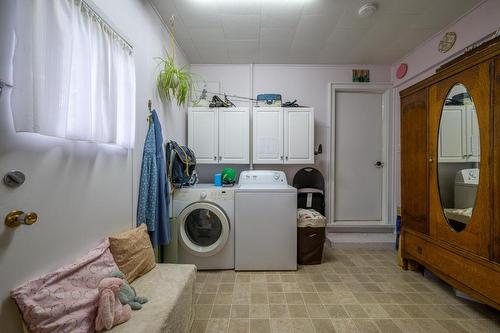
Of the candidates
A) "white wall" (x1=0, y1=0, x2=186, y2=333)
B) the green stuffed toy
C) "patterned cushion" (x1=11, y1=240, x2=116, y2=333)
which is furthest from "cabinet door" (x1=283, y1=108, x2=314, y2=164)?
"patterned cushion" (x1=11, y1=240, x2=116, y2=333)

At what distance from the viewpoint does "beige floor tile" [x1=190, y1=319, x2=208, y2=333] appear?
1567 mm

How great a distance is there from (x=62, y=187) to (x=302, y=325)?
174 centimetres

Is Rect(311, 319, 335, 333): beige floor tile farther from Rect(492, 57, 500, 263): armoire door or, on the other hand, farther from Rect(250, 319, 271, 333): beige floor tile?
Rect(492, 57, 500, 263): armoire door

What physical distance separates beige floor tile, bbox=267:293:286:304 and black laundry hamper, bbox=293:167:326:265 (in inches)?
26.6

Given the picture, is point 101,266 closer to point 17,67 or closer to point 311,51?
point 17,67

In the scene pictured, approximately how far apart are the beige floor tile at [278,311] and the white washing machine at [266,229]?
0.59 m

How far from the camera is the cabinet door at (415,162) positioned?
82.5 inches

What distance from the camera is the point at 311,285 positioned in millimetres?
2145

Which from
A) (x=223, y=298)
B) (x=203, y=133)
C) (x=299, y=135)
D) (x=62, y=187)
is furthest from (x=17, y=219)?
(x=299, y=135)

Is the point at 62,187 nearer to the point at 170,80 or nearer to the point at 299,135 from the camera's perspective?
the point at 170,80

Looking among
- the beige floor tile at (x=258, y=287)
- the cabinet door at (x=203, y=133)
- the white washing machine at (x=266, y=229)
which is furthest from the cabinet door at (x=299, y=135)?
the beige floor tile at (x=258, y=287)

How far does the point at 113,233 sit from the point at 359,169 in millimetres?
3272

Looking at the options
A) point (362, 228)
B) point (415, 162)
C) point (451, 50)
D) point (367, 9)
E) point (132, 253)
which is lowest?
point (362, 228)

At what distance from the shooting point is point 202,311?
1776 millimetres
